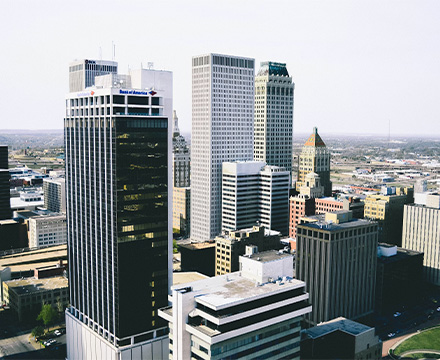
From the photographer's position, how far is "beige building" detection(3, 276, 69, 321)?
187250mm

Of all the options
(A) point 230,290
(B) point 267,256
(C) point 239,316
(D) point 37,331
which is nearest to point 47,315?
(D) point 37,331

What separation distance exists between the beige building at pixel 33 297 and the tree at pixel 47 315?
11.0 meters

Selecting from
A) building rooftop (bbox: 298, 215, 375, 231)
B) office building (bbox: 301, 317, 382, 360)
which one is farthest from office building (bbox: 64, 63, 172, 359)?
building rooftop (bbox: 298, 215, 375, 231)

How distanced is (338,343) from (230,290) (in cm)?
4249

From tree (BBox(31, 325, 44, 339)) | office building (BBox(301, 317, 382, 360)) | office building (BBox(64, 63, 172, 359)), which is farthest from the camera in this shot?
tree (BBox(31, 325, 44, 339))

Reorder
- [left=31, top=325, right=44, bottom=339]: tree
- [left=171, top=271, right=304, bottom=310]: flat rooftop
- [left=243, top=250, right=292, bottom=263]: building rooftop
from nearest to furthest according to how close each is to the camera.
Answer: [left=171, top=271, right=304, bottom=310]: flat rooftop → [left=243, top=250, right=292, bottom=263]: building rooftop → [left=31, top=325, right=44, bottom=339]: tree

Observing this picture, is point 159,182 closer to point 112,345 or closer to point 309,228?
point 112,345

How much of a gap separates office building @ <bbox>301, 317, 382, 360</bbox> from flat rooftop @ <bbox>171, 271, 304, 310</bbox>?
2705 cm

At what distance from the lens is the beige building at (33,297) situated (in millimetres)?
187250

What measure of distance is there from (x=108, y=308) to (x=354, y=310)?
90171 mm

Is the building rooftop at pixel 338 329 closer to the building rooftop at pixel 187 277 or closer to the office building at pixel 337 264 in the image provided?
the office building at pixel 337 264

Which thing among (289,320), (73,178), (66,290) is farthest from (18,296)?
(289,320)

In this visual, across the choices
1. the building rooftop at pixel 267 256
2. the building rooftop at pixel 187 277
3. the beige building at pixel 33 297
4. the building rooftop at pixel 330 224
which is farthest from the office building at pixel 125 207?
the building rooftop at pixel 330 224

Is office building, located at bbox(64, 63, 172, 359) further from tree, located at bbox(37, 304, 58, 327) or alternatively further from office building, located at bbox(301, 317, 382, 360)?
office building, located at bbox(301, 317, 382, 360)
